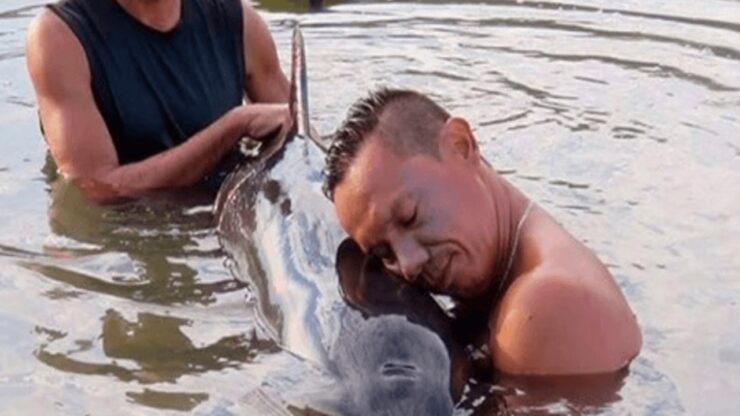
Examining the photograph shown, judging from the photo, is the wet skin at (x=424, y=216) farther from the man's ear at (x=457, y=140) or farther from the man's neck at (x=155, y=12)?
the man's neck at (x=155, y=12)

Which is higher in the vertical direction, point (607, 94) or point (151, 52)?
point (151, 52)

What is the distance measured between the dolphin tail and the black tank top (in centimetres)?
77

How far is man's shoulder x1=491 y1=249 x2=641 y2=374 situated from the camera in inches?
140

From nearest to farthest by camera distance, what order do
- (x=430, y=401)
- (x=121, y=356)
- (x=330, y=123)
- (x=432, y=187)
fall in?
(x=430, y=401) → (x=432, y=187) → (x=121, y=356) → (x=330, y=123)

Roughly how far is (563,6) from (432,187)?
473 cm

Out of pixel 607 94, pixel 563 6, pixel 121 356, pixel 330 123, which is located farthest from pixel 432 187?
pixel 563 6

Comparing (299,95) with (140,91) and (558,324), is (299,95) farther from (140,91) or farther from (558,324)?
(558,324)

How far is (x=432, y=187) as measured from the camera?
383cm

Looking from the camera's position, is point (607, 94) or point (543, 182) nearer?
point (543, 182)

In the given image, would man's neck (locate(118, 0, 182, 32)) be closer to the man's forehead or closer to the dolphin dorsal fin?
the dolphin dorsal fin

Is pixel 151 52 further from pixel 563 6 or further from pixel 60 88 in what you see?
pixel 563 6

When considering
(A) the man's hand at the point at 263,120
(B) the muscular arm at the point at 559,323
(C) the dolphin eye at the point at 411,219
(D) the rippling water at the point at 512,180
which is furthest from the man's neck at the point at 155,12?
(B) the muscular arm at the point at 559,323

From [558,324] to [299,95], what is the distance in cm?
160

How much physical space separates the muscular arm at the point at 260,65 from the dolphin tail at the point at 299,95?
0.92 metres
